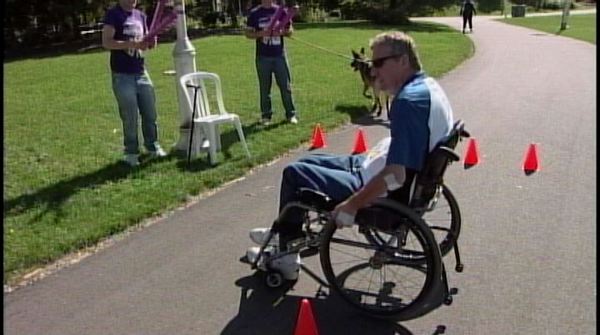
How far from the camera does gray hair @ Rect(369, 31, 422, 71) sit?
3.76m

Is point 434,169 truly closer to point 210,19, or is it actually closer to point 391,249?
point 391,249

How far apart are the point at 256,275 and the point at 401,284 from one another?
35.9 inches

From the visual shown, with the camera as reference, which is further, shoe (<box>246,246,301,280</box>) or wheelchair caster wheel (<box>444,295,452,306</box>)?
shoe (<box>246,246,301,280</box>)

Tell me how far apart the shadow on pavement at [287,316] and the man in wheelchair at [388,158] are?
0.20m

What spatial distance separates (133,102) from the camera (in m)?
6.91

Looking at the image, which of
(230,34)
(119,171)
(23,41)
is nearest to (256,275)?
(119,171)

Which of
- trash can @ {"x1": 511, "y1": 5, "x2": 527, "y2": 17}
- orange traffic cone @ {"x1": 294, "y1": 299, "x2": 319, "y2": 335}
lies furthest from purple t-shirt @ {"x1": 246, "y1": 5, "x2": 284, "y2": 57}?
trash can @ {"x1": 511, "y1": 5, "x2": 527, "y2": 17}

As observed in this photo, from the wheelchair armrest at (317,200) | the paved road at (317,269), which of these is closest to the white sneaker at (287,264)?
the paved road at (317,269)

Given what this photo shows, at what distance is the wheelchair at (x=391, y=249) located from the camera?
12.2 ft

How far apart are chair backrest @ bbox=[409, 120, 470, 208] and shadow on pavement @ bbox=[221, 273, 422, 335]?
27.7 inches

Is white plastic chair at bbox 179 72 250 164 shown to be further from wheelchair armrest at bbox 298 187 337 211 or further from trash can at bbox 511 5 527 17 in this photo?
trash can at bbox 511 5 527 17

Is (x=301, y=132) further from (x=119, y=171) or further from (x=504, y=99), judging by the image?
(x=504, y=99)

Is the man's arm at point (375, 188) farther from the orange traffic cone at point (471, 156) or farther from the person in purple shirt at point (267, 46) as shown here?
the person in purple shirt at point (267, 46)

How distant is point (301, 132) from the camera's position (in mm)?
8602
